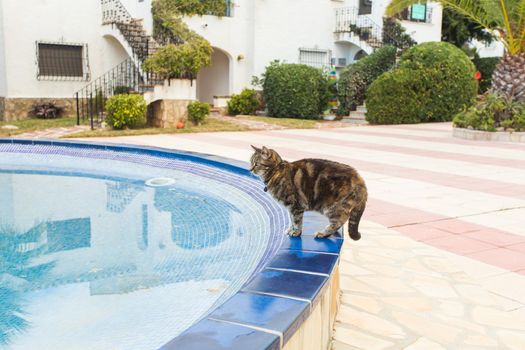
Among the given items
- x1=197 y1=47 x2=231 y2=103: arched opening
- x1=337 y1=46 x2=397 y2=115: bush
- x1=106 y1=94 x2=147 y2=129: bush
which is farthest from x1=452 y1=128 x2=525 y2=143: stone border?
x1=197 y1=47 x2=231 y2=103: arched opening

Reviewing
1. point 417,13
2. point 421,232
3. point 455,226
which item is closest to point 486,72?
point 417,13

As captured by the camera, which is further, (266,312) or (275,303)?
(275,303)

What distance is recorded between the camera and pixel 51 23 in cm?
1780

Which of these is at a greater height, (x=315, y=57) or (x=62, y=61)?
(x=315, y=57)

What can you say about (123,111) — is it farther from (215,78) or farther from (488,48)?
(488,48)

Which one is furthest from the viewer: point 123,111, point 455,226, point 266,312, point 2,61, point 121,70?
point 121,70

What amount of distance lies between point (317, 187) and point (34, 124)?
48.0 feet

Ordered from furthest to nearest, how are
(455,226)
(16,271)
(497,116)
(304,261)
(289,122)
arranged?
1. (289,122)
2. (497,116)
3. (455,226)
4. (16,271)
5. (304,261)

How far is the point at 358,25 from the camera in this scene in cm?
2262

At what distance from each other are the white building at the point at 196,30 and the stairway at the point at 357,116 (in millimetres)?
3041

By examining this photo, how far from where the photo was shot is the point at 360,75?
19.8 meters

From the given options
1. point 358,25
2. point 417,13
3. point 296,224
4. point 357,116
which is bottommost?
point 296,224

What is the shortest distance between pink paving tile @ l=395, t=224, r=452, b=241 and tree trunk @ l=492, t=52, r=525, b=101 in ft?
38.7

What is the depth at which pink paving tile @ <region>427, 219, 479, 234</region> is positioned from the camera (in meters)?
5.04
